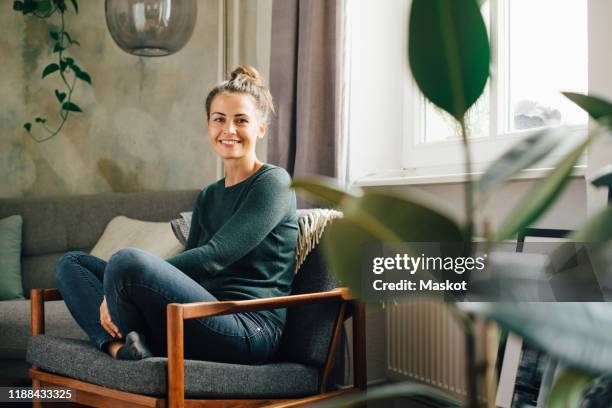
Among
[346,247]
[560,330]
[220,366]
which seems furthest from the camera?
[220,366]

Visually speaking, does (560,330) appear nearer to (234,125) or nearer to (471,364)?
(471,364)

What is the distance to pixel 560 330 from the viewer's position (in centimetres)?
32

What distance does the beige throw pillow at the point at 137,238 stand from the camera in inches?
98.0

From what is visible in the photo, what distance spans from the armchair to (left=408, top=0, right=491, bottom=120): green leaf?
40.5 inches

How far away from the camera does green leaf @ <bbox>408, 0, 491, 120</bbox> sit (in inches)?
17.0

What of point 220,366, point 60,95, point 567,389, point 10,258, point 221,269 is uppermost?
point 60,95

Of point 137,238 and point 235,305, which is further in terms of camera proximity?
point 137,238

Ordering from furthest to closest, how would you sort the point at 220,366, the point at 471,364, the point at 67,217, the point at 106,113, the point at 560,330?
the point at 106,113 → the point at 67,217 → the point at 220,366 → the point at 471,364 → the point at 560,330

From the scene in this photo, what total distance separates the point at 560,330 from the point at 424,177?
5.73ft

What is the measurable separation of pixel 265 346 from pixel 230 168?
585 millimetres

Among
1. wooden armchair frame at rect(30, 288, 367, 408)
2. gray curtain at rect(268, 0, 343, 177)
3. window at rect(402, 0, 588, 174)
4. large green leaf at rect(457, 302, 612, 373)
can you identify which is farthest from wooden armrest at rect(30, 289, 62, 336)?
large green leaf at rect(457, 302, 612, 373)

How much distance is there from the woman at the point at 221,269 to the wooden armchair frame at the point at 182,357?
4.0 inches

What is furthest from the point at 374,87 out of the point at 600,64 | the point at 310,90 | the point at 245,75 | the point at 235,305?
the point at 235,305

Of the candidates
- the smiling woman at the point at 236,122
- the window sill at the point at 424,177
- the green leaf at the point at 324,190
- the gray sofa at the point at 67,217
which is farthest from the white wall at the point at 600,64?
the gray sofa at the point at 67,217
